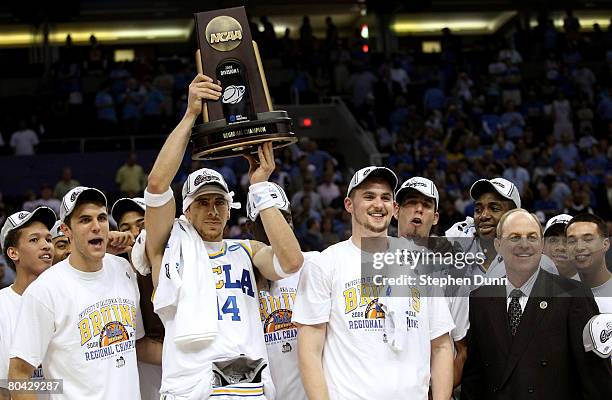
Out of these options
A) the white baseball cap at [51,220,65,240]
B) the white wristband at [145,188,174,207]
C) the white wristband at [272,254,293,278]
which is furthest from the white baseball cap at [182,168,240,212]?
the white baseball cap at [51,220,65,240]

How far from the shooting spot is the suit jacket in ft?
17.3

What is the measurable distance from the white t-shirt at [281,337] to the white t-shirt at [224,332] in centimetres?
28

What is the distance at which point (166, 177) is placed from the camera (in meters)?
5.24

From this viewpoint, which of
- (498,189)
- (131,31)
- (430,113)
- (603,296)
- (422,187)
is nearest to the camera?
(603,296)

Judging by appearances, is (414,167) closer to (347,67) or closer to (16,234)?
(347,67)

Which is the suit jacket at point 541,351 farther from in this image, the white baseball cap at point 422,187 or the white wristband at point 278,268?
the white wristband at point 278,268

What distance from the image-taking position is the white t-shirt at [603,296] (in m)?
5.76

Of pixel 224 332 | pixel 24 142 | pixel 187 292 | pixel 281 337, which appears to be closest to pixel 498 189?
pixel 281 337

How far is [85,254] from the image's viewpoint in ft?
18.3

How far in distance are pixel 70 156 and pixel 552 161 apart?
8.30 metres

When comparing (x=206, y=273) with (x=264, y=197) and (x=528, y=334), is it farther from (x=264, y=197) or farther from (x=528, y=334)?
(x=528, y=334)

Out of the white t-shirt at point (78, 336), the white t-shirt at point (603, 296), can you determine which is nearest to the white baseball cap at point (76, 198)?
the white t-shirt at point (78, 336)

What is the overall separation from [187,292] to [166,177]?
2.00 ft

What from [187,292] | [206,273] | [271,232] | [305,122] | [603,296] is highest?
[305,122]
